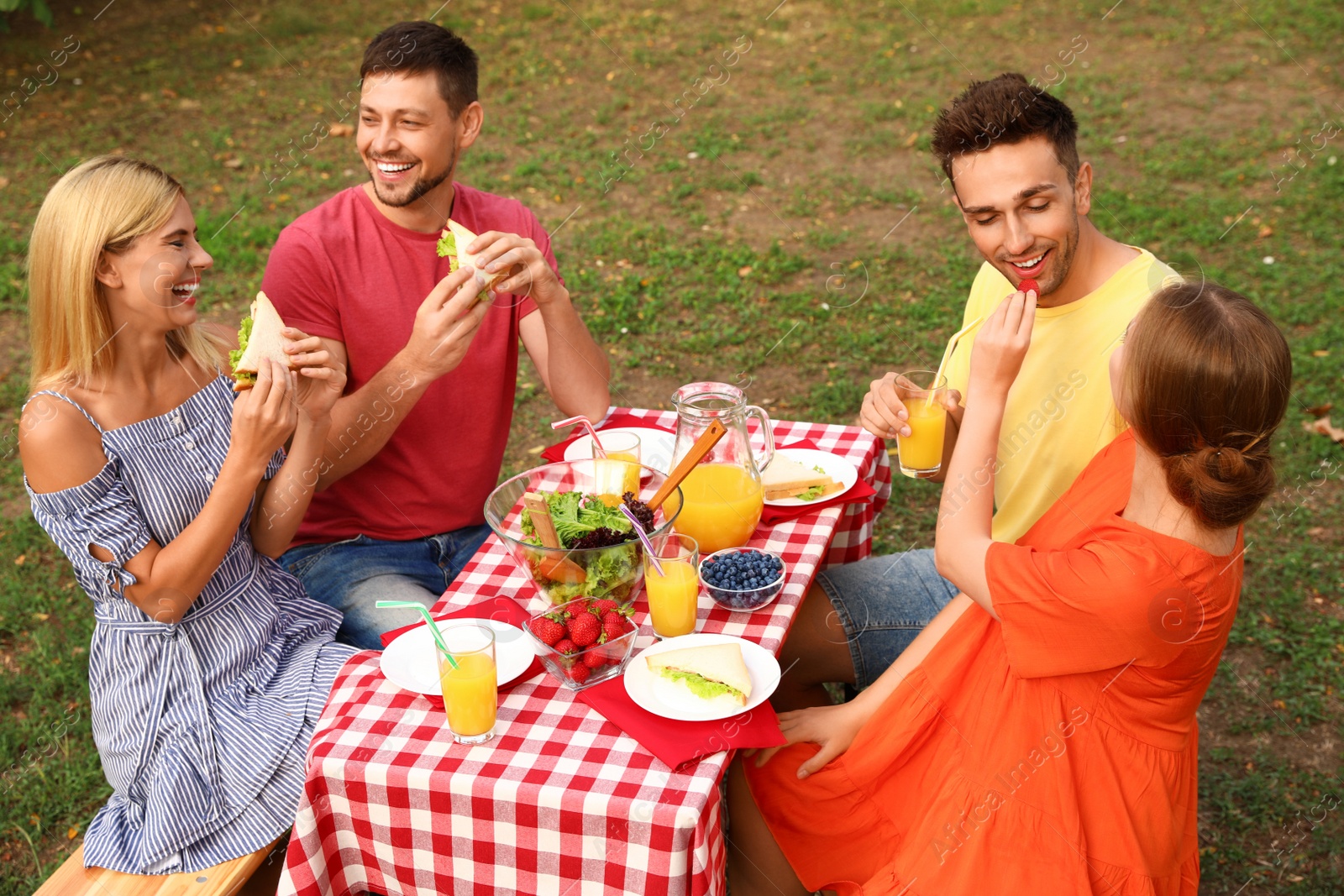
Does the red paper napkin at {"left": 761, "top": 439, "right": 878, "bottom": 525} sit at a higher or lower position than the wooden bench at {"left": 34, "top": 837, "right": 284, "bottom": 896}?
higher

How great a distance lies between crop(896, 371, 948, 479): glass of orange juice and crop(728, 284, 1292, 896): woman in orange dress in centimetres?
35

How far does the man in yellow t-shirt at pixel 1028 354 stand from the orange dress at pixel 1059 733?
0.51 metres

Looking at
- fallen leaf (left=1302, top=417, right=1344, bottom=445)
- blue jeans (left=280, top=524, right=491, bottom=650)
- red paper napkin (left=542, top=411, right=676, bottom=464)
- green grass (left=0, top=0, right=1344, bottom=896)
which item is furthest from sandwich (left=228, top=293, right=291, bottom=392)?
fallen leaf (left=1302, top=417, right=1344, bottom=445)

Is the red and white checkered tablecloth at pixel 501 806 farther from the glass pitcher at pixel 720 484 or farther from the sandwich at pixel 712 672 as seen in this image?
the glass pitcher at pixel 720 484

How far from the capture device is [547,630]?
2393mm

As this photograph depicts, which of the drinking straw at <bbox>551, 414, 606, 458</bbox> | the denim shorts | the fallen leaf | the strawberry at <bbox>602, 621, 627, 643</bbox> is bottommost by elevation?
the fallen leaf

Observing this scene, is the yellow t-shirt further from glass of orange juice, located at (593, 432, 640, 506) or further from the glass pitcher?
glass of orange juice, located at (593, 432, 640, 506)

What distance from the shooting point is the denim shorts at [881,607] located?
10.9 ft

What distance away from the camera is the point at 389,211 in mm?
3797

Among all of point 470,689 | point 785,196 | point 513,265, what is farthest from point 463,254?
point 785,196

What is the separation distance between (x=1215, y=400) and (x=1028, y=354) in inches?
44.8

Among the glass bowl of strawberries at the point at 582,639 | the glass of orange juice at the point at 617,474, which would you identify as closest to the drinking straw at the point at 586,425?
the glass of orange juice at the point at 617,474

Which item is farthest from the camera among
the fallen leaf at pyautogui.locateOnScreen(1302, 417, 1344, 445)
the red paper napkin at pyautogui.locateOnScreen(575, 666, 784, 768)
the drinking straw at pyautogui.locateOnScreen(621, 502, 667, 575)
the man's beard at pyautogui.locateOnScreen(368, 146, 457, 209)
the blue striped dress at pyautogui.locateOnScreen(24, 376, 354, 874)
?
the fallen leaf at pyautogui.locateOnScreen(1302, 417, 1344, 445)

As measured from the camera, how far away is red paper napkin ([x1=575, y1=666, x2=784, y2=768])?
2244mm
